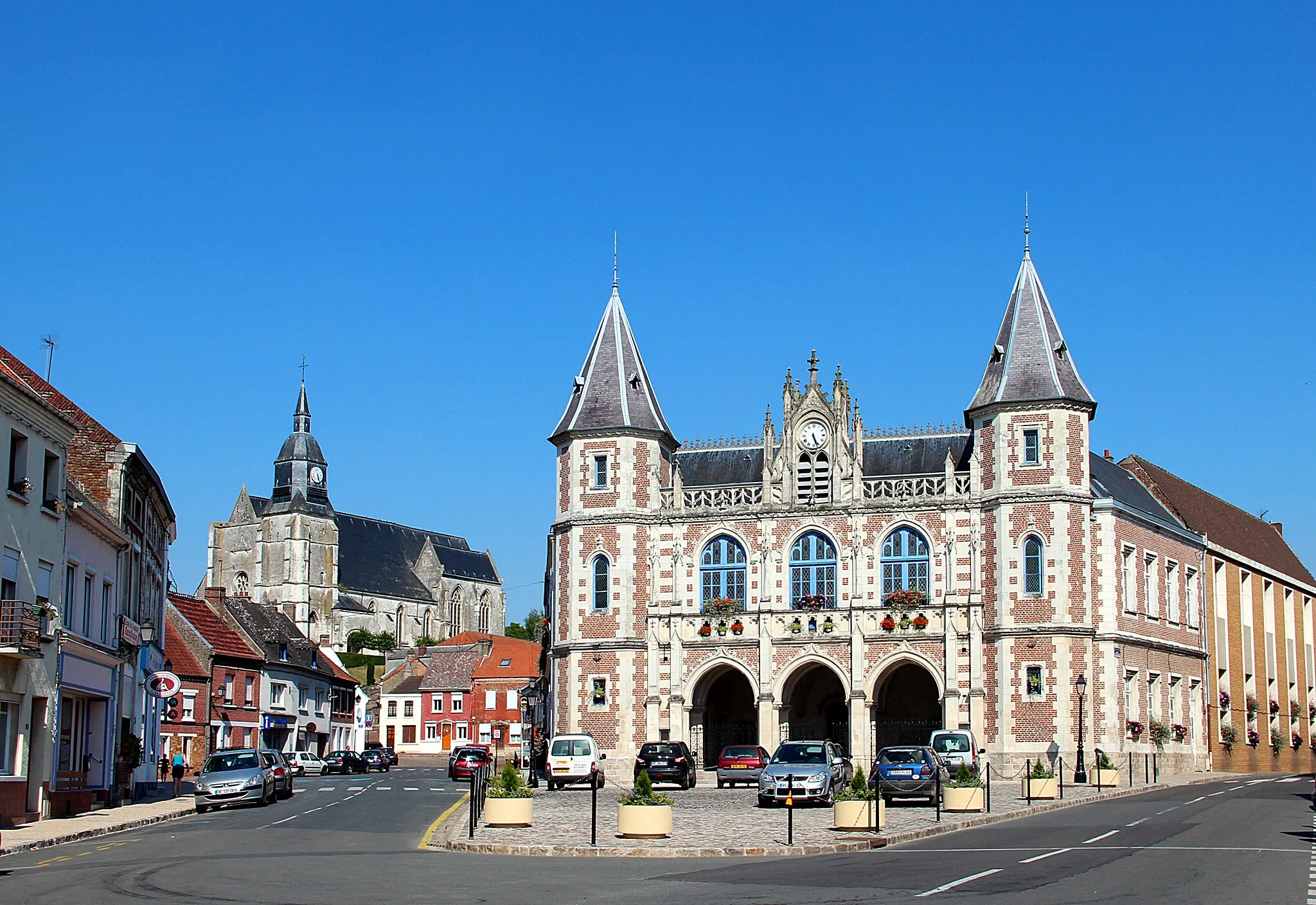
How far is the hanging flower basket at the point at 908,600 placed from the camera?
53.9m

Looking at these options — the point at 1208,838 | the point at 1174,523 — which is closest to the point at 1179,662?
the point at 1174,523

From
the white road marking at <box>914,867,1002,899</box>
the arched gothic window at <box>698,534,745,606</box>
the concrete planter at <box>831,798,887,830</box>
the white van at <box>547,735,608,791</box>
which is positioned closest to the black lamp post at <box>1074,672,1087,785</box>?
the arched gothic window at <box>698,534,745,606</box>

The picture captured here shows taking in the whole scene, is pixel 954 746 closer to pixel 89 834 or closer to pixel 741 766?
pixel 741 766

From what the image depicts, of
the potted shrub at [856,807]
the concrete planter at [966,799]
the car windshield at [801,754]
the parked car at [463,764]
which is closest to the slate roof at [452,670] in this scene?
the parked car at [463,764]

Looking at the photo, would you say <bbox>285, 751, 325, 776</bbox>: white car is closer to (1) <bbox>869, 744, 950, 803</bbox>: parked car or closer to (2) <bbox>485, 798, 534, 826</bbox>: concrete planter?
(1) <bbox>869, 744, 950, 803</bbox>: parked car

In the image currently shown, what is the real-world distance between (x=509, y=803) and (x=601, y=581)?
3092cm

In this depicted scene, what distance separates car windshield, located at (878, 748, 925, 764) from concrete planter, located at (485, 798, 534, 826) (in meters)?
9.77

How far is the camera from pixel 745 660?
55719 mm

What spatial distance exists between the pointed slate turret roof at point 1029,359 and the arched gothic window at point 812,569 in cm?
697

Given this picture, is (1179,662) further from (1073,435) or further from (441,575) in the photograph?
(441,575)

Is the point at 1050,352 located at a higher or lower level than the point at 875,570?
higher

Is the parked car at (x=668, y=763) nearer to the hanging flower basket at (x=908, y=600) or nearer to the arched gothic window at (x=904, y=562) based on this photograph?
the hanging flower basket at (x=908, y=600)

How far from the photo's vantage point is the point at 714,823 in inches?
1127

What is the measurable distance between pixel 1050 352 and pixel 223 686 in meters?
37.7
